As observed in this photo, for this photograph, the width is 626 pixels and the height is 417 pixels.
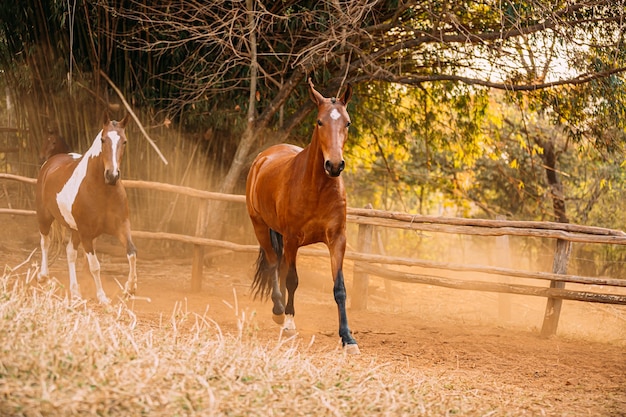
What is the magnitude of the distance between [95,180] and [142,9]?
3333 millimetres

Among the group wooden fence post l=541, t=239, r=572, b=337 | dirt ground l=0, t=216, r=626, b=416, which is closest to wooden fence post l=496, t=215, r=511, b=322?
dirt ground l=0, t=216, r=626, b=416

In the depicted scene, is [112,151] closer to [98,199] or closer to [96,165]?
[96,165]

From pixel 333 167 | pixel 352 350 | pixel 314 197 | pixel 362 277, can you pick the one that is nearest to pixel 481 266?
pixel 362 277

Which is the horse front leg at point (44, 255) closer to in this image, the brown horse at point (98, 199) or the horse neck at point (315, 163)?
the brown horse at point (98, 199)

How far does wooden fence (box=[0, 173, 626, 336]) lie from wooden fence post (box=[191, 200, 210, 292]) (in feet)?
0.04

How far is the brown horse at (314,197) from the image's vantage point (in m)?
4.36

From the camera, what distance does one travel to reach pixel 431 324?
630 cm

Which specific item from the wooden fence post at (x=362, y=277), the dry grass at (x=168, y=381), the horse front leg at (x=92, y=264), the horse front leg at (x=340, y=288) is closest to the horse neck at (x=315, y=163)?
the horse front leg at (x=340, y=288)

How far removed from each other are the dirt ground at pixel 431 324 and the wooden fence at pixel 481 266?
38 centimetres

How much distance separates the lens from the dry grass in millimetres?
2412

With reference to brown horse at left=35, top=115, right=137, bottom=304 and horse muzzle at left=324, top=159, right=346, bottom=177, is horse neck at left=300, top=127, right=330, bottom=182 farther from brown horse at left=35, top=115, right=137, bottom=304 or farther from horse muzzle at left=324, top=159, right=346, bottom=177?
brown horse at left=35, top=115, right=137, bottom=304

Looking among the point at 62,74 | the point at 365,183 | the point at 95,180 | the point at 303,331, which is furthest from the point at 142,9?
the point at 365,183

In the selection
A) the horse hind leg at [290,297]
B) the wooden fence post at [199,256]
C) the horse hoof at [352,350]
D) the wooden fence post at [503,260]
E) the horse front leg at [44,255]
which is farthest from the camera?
the wooden fence post at [199,256]

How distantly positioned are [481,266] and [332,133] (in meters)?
2.73
